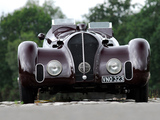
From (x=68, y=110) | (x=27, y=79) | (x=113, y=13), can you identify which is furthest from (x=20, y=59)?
(x=113, y=13)

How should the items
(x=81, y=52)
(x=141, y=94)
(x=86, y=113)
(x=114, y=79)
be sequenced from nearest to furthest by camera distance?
(x=86, y=113) → (x=114, y=79) → (x=81, y=52) → (x=141, y=94)

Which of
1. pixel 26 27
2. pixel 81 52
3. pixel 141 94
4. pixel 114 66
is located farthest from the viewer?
pixel 26 27

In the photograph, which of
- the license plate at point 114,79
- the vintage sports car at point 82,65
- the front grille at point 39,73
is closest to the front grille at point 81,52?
the vintage sports car at point 82,65

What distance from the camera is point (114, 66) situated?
8.47 meters

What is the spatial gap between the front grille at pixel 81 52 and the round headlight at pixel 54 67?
1.14 feet

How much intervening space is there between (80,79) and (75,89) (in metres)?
0.56

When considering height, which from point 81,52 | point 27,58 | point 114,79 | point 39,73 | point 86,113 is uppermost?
point 81,52

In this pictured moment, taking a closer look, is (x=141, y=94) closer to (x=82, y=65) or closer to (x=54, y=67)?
(x=82, y=65)

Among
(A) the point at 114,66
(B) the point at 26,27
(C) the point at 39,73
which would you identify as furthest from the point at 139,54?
(B) the point at 26,27

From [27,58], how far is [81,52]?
111 centimetres

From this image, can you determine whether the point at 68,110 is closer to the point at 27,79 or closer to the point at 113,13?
the point at 27,79

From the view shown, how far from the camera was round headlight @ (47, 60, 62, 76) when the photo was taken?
27.4ft

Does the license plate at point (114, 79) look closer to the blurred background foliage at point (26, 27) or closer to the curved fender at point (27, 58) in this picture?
the curved fender at point (27, 58)

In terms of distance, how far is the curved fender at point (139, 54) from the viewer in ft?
27.7
